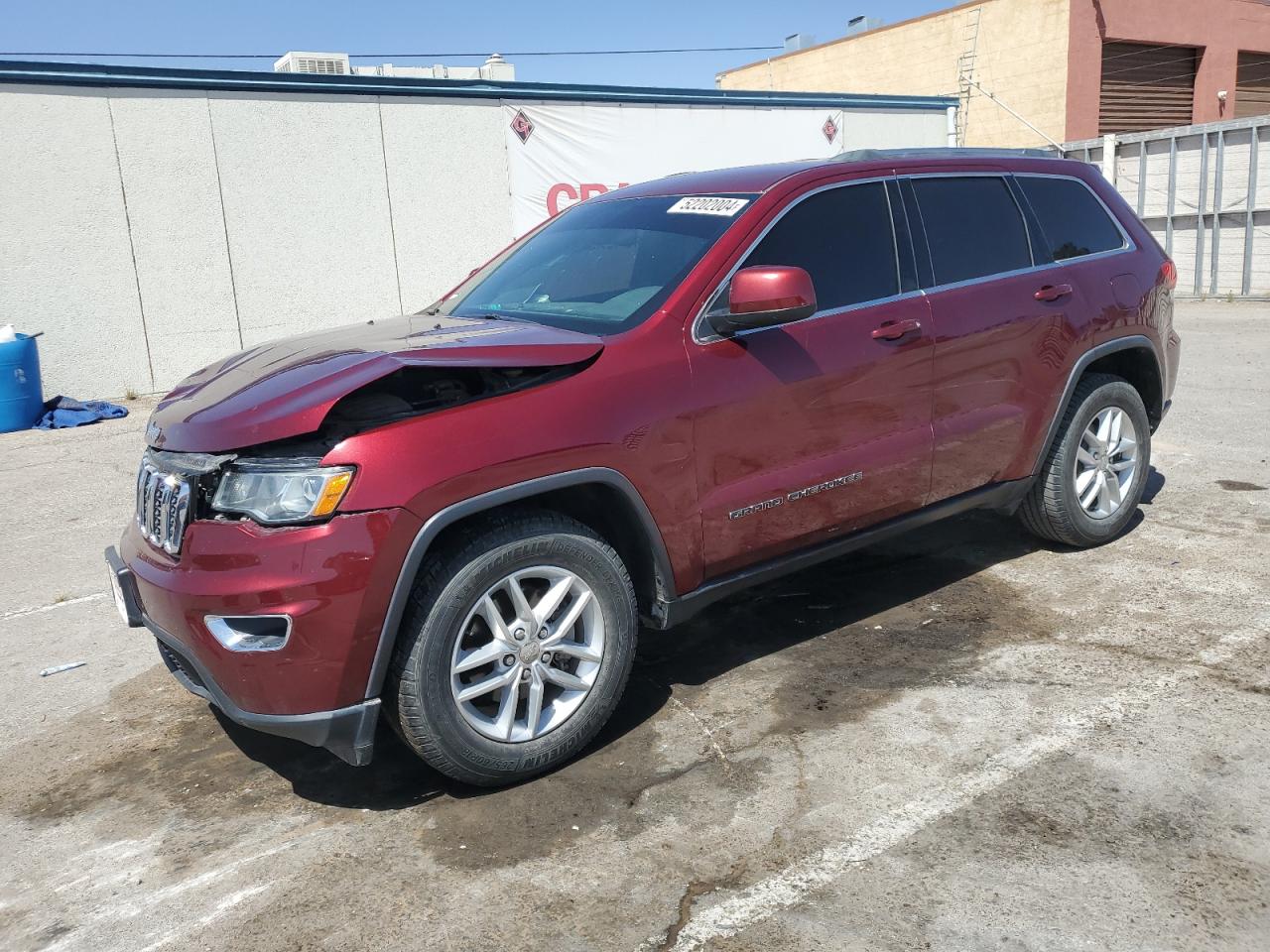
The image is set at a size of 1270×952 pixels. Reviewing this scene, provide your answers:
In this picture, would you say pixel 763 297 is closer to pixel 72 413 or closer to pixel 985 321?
pixel 985 321

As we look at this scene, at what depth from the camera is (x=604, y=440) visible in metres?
3.42

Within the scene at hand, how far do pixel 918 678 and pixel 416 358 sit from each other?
7.29 feet

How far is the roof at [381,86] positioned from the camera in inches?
468

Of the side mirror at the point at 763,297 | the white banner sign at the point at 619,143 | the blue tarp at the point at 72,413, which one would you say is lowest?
the blue tarp at the point at 72,413

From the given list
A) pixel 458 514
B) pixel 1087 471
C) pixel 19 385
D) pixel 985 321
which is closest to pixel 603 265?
pixel 458 514

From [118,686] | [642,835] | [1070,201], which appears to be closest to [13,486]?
[118,686]

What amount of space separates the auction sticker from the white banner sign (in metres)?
10.5

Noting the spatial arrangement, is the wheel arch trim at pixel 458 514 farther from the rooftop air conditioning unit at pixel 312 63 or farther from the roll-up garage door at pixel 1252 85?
the roll-up garage door at pixel 1252 85

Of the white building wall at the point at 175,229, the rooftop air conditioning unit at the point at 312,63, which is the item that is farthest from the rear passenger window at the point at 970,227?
the rooftop air conditioning unit at the point at 312,63

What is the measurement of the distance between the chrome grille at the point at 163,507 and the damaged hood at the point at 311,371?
0.10 meters

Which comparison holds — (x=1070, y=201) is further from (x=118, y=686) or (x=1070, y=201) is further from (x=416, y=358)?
(x=118, y=686)

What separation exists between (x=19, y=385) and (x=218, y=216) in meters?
3.33

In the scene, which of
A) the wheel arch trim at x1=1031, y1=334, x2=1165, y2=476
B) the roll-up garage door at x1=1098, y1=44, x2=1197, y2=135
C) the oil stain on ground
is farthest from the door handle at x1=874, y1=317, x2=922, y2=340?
the roll-up garage door at x1=1098, y1=44, x2=1197, y2=135

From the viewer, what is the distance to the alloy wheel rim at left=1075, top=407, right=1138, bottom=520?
204 inches
